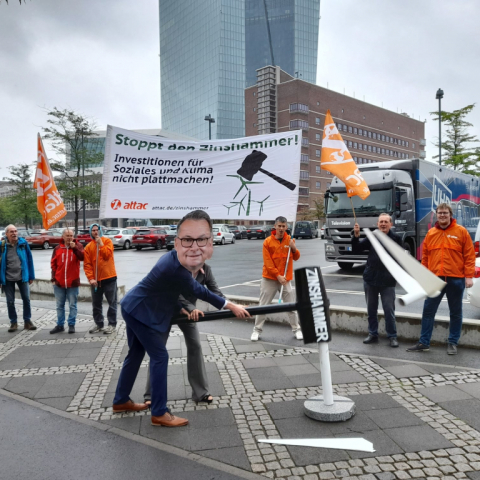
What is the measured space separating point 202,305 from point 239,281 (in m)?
5.07

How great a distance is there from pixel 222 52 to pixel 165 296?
135673 mm

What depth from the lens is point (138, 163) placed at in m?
5.00

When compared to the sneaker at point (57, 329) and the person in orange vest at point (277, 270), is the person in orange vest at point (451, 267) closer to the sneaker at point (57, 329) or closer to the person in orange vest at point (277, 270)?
the person in orange vest at point (277, 270)

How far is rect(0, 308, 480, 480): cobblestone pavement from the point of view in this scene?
309 cm

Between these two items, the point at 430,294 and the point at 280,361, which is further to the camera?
the point at 280,361

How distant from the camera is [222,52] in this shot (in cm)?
12712

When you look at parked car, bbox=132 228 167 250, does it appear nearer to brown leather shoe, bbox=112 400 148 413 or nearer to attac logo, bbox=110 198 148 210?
attac logo, bbox=110 198 148 210

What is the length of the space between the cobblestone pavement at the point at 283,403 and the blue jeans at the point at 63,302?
0.83m

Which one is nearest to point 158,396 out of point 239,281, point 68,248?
A: point 68,248

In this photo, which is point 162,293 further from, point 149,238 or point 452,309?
point 149,238

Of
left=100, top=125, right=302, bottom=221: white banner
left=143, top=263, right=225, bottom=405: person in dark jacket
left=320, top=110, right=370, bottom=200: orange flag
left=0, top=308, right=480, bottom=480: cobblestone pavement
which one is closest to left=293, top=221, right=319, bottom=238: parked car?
left=320, top=110, right=370, bottom=200: orange flag

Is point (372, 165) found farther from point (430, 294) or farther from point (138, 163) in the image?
point (430, 294)

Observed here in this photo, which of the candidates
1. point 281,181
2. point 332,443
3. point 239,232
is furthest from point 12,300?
point 239,232

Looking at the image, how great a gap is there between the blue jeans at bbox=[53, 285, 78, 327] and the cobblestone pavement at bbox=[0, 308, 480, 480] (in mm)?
830
